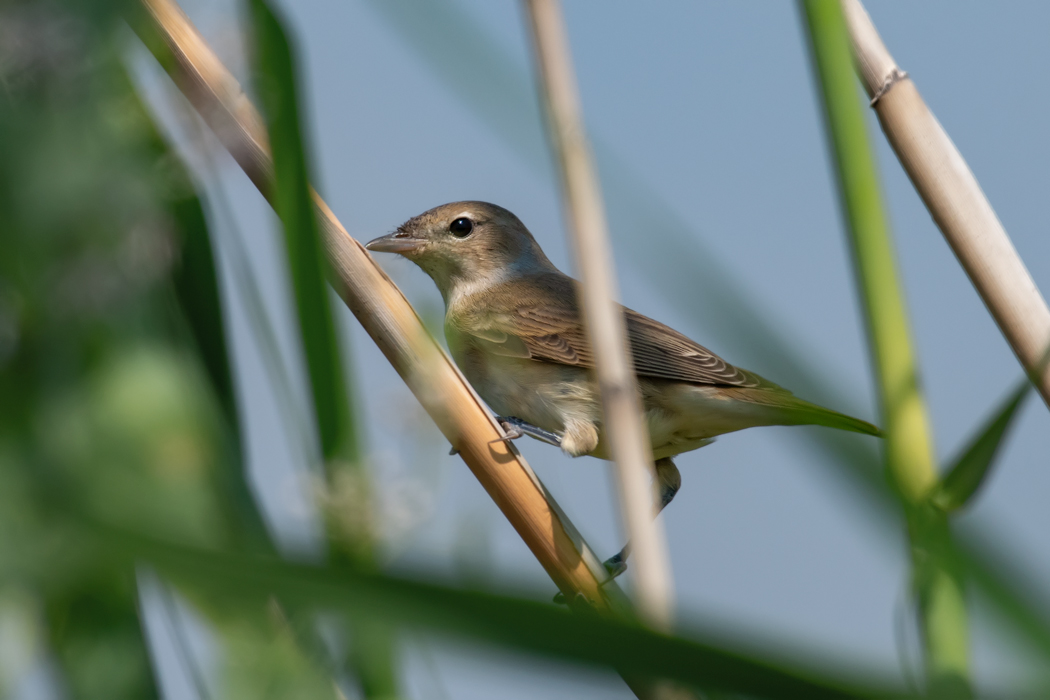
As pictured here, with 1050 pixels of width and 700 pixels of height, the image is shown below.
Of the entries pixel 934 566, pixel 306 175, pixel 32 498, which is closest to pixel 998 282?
pixel 934 566

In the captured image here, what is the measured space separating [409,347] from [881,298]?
0.82m

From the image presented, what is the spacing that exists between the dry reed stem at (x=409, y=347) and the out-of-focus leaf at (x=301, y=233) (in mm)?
241

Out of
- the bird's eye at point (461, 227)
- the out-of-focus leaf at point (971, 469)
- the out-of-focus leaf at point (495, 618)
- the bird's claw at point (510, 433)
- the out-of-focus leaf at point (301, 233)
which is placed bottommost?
the bird's claw at point (510, 433)

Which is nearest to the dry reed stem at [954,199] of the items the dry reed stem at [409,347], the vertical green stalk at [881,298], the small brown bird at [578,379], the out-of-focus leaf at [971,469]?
the vertical green stalk at [881,298]

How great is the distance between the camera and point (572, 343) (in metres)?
3.41

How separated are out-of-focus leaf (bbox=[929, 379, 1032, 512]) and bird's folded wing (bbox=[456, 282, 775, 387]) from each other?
94.8 inches

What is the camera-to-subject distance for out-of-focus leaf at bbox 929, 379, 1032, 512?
33.0 inches

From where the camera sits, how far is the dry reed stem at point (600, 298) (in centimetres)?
106

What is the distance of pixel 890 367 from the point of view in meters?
0.93

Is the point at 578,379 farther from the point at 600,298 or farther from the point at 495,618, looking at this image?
the point at 495,618

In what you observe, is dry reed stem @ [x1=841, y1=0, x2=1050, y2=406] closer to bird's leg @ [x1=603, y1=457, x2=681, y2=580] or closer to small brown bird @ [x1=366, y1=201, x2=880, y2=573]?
small brown bird @ [x1=366, y1=201, x2=880, y2=573]

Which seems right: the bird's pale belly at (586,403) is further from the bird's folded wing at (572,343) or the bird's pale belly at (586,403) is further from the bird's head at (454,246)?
the bird's head at (454,246)

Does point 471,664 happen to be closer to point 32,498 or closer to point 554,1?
point 32,498

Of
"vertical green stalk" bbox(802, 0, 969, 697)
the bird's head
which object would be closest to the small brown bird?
the bird's head
